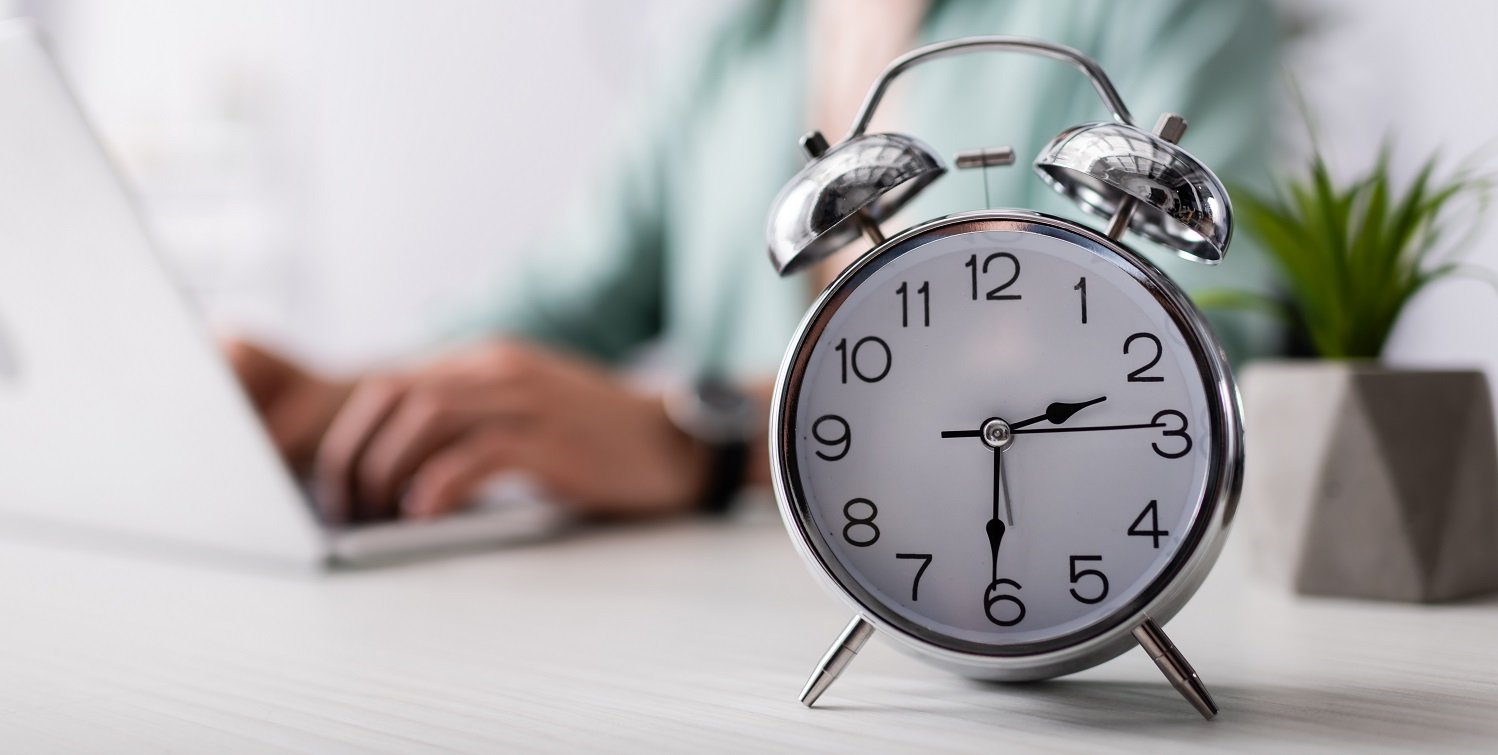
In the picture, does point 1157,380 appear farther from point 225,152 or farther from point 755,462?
point 225,152

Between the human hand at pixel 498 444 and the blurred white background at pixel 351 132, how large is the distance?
1925 mm

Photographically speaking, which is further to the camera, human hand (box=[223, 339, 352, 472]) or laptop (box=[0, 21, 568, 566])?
human hand (box=[223, 339, 352, 472])


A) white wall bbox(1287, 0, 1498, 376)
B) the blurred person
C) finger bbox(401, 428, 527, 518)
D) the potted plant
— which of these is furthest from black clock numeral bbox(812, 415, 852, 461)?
white wall bbox(1287, 0, 1498, 376)

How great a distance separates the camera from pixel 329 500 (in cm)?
108

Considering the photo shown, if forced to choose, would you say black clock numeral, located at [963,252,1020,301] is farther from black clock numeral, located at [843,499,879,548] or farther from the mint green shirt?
the mint green shirt

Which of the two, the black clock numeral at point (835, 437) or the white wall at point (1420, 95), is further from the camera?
the white wall at point (1420, 95)

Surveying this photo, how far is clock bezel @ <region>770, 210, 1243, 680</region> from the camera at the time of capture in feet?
1.43

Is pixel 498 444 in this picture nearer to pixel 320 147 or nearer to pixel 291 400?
pixel 291 400

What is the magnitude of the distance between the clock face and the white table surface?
0.05 meters

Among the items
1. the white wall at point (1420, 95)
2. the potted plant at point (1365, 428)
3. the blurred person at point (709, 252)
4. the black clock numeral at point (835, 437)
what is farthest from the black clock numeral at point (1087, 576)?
the white wall at point (1420, 95)

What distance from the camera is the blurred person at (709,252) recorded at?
3.44 feet

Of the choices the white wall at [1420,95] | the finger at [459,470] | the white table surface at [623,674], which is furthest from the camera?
the white wall at [1420,95]

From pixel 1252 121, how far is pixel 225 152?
3.36 metres

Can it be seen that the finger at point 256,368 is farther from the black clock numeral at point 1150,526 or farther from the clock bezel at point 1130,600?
the black clock numeral at point 1150,526
